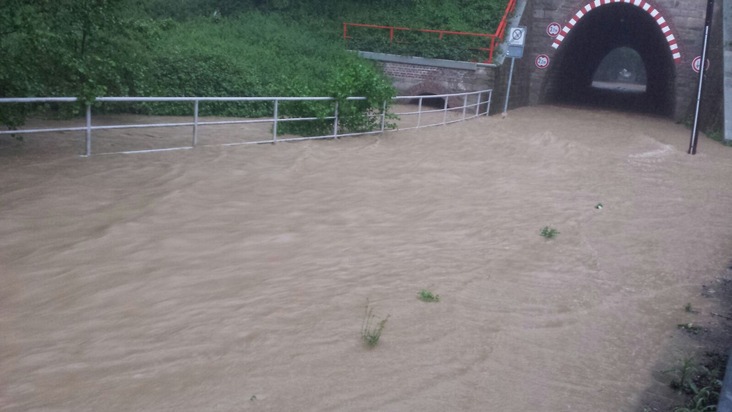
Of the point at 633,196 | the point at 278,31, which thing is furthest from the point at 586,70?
the point at 633,196

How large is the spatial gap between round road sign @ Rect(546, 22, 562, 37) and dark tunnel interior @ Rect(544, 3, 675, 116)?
40.8 inches

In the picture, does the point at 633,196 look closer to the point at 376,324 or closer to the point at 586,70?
the point at 376,324

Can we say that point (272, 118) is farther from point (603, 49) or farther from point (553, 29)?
point (603, 49)

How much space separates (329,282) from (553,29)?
23492mm

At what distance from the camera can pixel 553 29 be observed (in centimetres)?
2764

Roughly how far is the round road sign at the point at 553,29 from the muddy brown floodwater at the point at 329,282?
1608 cm

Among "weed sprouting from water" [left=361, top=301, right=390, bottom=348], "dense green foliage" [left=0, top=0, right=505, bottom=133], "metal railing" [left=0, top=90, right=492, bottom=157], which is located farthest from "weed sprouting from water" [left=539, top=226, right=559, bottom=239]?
"dense green foliage" [left=0, top=0, right=505, bottom=133]

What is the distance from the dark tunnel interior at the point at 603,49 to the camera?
99.3 ft

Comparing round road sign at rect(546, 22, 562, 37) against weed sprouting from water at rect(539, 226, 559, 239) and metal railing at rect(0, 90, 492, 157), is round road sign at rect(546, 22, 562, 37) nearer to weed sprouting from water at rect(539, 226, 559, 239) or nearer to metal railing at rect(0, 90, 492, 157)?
metal railing at rect(0, 90, 492, 157)

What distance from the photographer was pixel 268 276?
658cm

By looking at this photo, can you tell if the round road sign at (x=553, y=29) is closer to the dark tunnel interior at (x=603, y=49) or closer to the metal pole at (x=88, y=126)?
the dark tunnel interior at (x=603, y=49)

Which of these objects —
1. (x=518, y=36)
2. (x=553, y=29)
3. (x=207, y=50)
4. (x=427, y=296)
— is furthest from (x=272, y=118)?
(x=553, y=29)

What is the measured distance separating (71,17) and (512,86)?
1735 centimetres

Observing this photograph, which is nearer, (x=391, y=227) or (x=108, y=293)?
(x=108, y=293)
